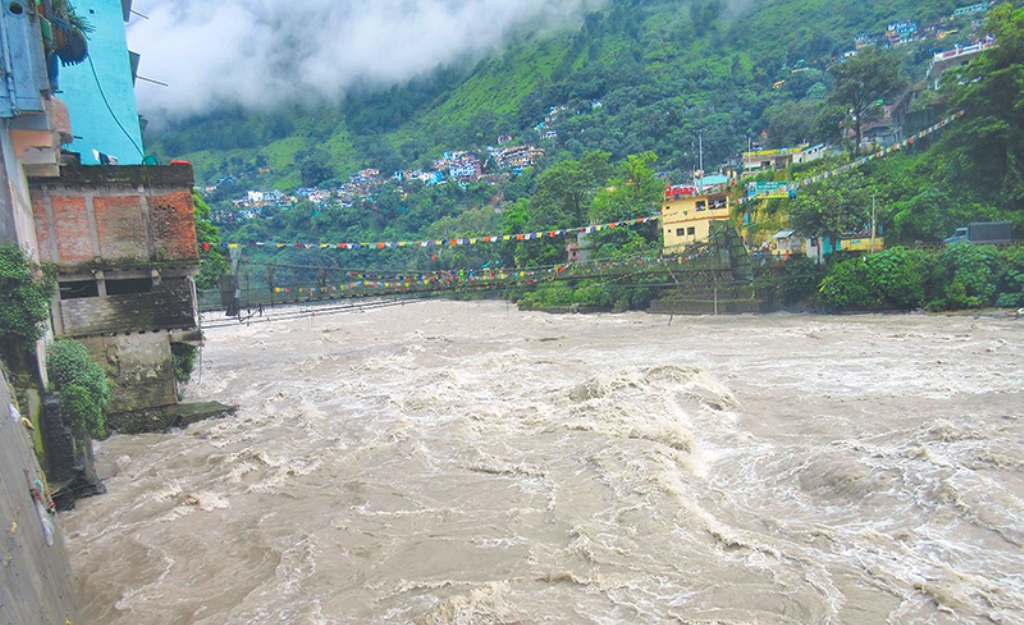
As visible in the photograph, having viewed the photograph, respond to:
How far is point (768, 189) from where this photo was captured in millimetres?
28422

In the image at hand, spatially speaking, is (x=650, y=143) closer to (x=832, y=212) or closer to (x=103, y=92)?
(x=832, y=212)

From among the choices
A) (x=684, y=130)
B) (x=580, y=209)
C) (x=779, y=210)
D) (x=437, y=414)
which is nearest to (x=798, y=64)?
(x=684, y=130)

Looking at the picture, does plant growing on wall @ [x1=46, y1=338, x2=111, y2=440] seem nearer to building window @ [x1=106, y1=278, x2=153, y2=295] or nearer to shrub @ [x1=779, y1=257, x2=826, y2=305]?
building window @ [x1=106, y1=278, x2=153, y2=295]

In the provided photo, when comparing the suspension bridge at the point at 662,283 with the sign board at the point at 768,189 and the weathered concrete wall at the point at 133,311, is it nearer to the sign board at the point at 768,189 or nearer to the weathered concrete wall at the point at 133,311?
the sign board at the point at 768,189

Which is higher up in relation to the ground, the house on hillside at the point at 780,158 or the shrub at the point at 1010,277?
the house on hillside at the point at 780,158

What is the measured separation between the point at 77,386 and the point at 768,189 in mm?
26438

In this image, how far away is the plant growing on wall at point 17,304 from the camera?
737 cm

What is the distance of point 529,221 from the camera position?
135 feet

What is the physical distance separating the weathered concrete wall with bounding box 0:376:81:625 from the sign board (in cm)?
2634

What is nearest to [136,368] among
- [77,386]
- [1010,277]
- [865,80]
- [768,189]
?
[77,386]

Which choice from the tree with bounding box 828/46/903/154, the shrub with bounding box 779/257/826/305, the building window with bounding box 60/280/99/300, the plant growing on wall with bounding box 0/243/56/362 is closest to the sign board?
the shrub with bounding box 779/257/826/305

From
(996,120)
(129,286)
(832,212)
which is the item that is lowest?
(129,286)

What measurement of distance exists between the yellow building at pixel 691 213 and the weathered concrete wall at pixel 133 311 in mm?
22494

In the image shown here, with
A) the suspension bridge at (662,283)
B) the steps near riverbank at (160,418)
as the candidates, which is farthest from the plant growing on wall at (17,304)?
the suspension bridge at (662,283)
